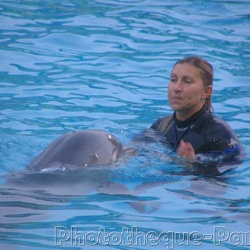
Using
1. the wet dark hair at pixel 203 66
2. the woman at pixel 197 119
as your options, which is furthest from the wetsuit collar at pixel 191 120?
the wet dark hair at pixel 203 66

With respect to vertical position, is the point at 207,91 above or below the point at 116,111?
above

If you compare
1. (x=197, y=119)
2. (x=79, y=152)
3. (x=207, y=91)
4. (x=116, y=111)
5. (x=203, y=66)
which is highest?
(x=203, y=66)

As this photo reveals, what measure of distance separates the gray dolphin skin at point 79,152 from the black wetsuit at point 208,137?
0.83m

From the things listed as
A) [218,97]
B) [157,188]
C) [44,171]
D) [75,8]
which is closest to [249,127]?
[218,97]

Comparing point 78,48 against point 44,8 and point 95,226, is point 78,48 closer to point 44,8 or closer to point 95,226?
point 44,8

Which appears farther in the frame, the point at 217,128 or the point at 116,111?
the point at 116,111

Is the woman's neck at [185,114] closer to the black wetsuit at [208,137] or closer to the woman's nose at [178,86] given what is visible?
the black wetsuit at [208,137]

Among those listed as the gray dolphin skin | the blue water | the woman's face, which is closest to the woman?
the woman's face

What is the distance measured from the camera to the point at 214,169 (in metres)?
5.98

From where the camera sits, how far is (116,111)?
810 centimetres

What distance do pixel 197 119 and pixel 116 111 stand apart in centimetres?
189

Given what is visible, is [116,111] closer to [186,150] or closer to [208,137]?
[208,137]

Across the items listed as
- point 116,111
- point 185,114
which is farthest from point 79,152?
point 116,111

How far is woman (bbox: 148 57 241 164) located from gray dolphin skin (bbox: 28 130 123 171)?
71cm
